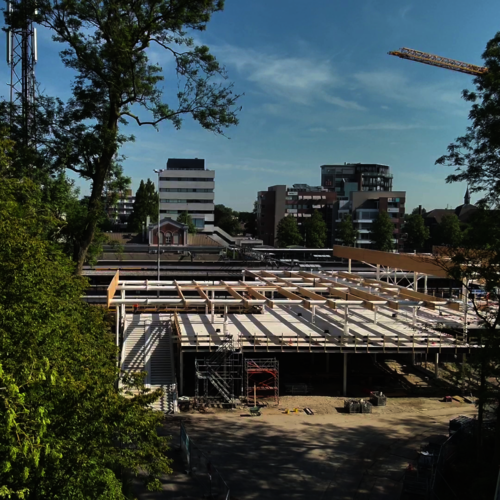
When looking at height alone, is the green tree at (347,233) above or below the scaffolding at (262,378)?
above

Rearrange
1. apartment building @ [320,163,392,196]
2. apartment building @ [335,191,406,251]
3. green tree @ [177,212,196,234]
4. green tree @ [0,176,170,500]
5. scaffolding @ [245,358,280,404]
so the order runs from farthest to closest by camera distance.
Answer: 1. apartment building @ [320,163,392,196]
2. apartment building @ [335,191,406,251]
3. green tree @ [177,212,196,234]
4. scaffolding @ [245,358,280,404]
5. green tree @ [0,176,170,500]

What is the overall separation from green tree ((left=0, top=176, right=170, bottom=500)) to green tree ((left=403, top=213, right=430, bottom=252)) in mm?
69158

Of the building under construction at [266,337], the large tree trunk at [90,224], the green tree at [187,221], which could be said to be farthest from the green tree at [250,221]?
the large tree trunk at [90,224]

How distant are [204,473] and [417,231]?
→ 6505cm

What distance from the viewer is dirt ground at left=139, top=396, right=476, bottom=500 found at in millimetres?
13174

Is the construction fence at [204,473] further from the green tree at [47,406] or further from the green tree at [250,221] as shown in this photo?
the green tree at [250,221]

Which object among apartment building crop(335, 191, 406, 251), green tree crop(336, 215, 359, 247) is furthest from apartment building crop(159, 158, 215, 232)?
apartment building crop(335, 191, 406, 251)

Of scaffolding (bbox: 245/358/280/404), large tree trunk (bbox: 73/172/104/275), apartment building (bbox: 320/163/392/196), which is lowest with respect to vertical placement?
scaffolding (bbox: 245/358/280/404)

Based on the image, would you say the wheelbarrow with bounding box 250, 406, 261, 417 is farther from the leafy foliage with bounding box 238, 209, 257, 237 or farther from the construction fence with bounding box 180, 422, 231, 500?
the leafy foliage with bounding box 238, 209, 257, 237

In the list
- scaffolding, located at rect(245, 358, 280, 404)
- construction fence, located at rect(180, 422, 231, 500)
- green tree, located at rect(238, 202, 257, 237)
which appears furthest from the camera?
green tree, located at rect(238, 202, 257, 237)

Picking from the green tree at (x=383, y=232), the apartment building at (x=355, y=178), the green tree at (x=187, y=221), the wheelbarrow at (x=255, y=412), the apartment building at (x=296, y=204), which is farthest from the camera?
the apartment building at (x=355, y=178)

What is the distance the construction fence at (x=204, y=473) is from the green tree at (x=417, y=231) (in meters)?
63.4

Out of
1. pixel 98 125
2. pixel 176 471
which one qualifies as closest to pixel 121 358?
pixel 176 471

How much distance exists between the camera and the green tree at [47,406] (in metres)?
5.28
